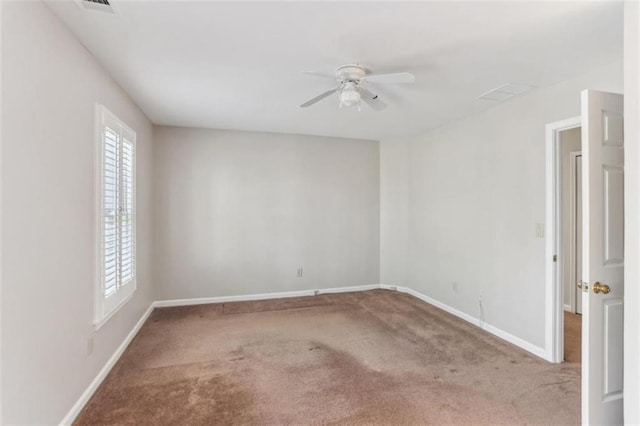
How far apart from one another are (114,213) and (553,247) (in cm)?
393

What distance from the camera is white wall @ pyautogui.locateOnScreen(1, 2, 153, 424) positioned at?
62.6 inches

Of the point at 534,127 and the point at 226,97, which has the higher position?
the point at 226,97

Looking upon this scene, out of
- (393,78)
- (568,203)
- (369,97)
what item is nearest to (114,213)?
(369,97)

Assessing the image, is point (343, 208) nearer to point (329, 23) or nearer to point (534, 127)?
point (534, 127)

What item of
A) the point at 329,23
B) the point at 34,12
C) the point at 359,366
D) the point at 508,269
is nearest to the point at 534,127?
the point at 508,269

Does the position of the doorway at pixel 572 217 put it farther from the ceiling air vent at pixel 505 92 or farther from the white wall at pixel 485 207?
the ceiling air vent at pixel 505 92

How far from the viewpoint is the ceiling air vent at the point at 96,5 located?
1.82 metres

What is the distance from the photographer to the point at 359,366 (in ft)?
9.36

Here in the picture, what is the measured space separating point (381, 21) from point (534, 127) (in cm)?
205

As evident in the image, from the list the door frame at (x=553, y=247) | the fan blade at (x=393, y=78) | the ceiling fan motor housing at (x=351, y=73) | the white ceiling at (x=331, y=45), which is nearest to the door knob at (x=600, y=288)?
the door frame at (x=553, y=247)

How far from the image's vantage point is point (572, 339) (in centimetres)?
339

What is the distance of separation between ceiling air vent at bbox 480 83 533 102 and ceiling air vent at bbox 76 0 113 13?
120 inches

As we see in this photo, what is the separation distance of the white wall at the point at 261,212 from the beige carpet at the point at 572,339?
2.62 m
